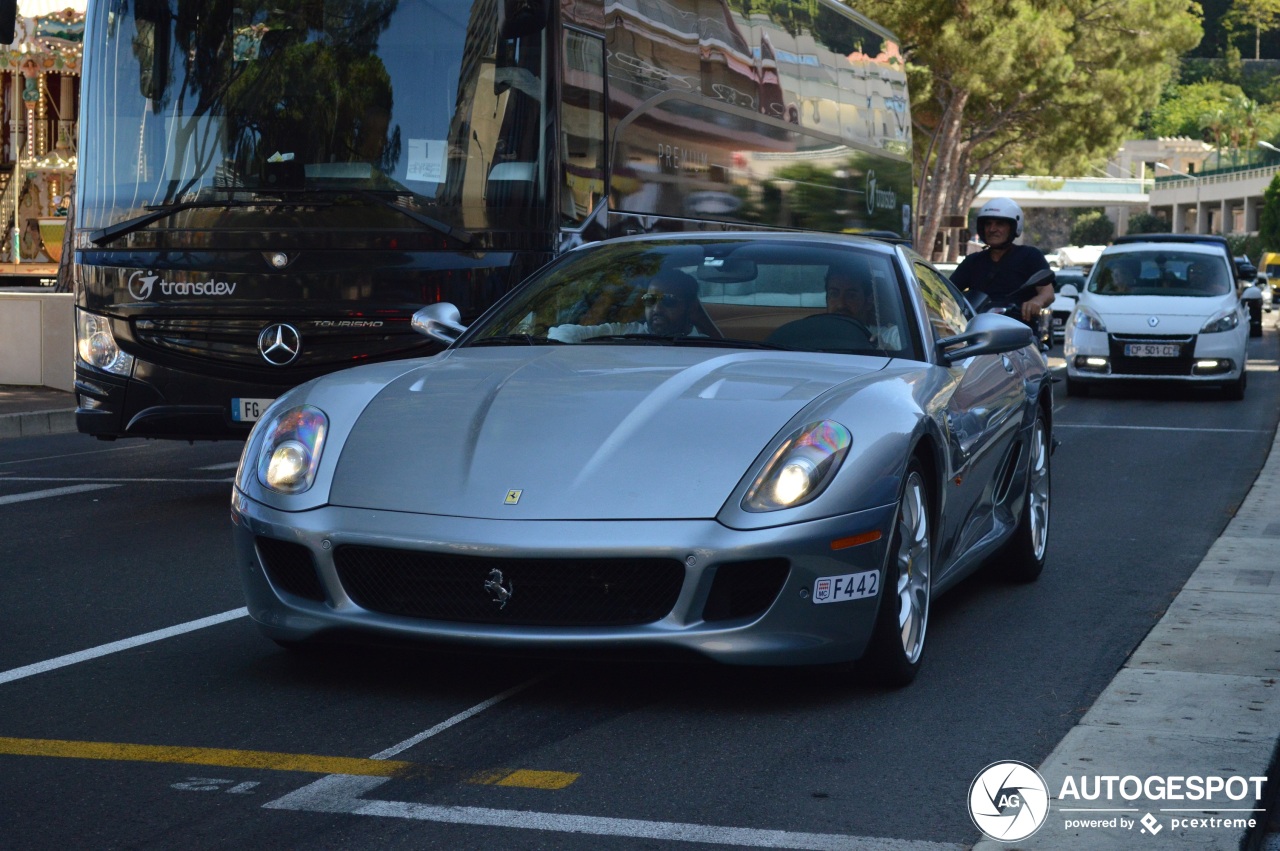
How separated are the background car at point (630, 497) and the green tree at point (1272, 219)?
102926 millimetres

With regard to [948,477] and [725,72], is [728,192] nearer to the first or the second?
[725,72]

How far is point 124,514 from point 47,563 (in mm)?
1699

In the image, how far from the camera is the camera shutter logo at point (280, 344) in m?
9.22

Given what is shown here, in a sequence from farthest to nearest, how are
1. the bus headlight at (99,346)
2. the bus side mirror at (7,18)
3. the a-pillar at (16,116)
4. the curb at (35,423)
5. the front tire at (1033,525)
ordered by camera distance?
the a-pillar at (16,116)
the curb at (35,423)
the bus headlight at (99,346)
the bus side mirror at (7,18)
the front tire at (1033,525)

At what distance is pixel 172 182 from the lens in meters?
9.39

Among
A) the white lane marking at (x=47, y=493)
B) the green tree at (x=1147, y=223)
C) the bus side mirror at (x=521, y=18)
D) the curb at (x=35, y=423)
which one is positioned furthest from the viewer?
the green tree at (x=1147, y=223)

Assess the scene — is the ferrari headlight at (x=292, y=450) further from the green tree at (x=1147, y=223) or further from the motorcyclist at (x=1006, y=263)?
the green tree at (x=1147, y=223)

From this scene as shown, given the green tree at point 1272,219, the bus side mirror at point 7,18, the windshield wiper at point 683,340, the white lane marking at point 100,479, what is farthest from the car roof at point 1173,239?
the green tree at point 1272,219

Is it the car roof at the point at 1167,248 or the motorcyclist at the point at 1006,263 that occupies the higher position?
the car roof at the point at 1167,248

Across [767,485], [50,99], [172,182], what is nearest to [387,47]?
[172,182]

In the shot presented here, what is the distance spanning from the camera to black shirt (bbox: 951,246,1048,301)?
10680mm

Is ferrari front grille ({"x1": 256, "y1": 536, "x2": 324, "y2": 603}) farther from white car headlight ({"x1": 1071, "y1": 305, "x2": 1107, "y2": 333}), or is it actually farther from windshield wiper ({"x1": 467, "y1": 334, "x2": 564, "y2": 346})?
white car headlight ({"x1": 1071, "y1": 305, "x2": 1107, "y2": 333})

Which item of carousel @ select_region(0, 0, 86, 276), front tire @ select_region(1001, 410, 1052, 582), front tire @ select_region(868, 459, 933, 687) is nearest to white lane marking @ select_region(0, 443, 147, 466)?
front tire @ select_region(1001, 410, 1052, 582)

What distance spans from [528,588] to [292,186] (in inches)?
196
